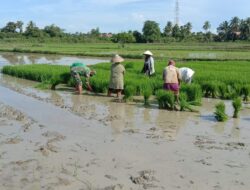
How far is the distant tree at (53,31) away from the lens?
7531cm

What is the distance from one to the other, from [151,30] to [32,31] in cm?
2148

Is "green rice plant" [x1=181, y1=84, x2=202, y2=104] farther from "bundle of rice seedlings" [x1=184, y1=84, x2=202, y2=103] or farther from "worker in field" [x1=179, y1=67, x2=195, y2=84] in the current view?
"worker in field" [x1=179, y1=67, x2=195, y2=84]

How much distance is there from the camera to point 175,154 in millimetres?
5121

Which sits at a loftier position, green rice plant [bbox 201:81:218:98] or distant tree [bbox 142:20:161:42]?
distant tree [bbox 142:20:161:42]

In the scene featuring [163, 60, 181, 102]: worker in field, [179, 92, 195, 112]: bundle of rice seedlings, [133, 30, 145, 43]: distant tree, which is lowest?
[179, 92, 195, 112]: bundle of rice seedlings

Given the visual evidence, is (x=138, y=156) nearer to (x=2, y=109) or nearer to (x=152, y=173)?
(x=152, y=173)

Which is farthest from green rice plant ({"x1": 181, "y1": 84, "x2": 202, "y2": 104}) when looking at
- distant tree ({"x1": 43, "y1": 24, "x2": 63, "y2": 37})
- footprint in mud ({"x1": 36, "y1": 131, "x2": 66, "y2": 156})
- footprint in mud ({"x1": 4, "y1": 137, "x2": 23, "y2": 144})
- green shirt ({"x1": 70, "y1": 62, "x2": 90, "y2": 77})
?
distant tree ({"x1": 43, "y1": 24, "x2": 63, "y2": 37})

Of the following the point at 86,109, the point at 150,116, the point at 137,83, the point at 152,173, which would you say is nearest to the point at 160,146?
the point at 152,173

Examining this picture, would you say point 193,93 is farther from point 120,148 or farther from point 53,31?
point 53,31

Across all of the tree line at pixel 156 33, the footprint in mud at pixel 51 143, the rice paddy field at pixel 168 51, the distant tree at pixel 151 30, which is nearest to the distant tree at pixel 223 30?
the tree line at pixel 156 33

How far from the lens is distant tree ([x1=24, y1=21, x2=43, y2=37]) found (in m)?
72.1

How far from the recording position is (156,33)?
71.6 m

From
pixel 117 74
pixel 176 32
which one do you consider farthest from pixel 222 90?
pixel 176 32

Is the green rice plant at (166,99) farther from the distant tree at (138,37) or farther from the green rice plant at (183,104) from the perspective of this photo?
the distant tree at (138,37)
